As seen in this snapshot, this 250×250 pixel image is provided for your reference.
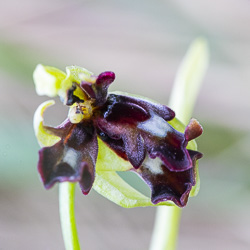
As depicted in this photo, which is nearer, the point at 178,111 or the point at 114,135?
the point at 114,135

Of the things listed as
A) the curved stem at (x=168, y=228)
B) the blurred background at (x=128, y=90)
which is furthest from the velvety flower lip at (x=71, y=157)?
the blurred background at (x=128, y=90)

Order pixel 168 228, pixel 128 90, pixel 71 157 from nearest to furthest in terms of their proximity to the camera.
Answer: pixel 71 157, pixel 168 228, pixel 128 90

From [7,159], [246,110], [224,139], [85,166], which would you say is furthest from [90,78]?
[246,110]

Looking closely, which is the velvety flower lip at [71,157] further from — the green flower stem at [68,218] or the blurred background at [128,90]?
the blurred background at [128,90]

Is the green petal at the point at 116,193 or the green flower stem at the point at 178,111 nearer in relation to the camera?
the green petal at the point at 116,193

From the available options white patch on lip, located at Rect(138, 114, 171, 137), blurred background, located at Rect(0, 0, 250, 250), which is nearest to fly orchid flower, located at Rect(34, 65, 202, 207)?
white patch on lip, located at Rect(138, 114, 171, 137)

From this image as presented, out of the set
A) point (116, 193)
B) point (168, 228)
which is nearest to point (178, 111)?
point (168, 228)

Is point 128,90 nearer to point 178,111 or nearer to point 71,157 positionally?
point 178,111
